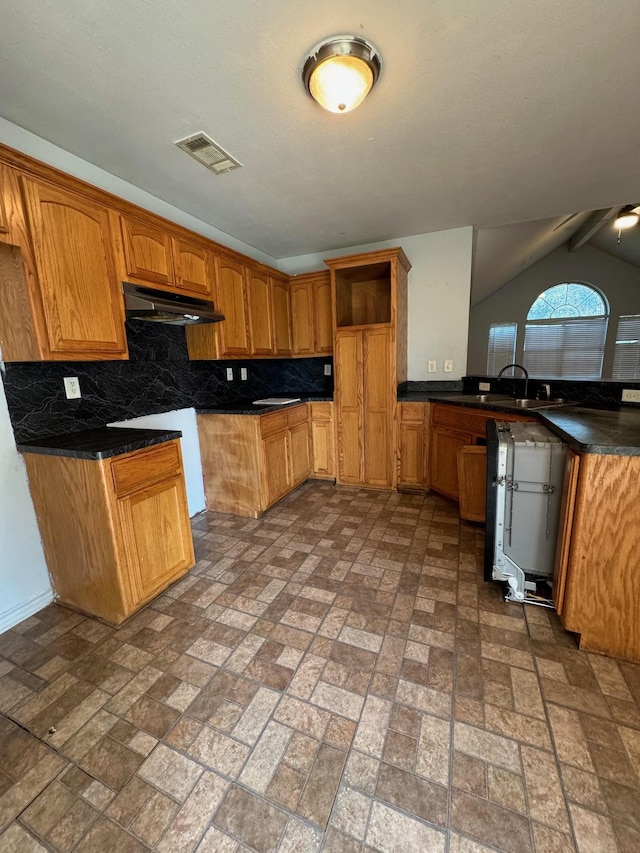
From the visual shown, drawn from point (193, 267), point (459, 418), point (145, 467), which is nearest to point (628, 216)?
point (459, 418)

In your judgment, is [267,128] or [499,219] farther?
[499,219]

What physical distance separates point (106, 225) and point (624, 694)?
3138 mm

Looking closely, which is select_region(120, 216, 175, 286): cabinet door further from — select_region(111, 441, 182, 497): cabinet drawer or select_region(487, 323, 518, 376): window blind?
select_region(487, 323, 518, 376): window blind

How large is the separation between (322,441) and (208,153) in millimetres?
2443

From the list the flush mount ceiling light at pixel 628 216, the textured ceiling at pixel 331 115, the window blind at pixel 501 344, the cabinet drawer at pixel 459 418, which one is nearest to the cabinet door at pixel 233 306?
the textured ceiling at pixel 331 115

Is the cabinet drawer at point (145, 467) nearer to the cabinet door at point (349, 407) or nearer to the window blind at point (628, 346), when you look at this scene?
the cabinet door at point (349, 407)

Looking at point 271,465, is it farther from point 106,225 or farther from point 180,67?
point 180,67

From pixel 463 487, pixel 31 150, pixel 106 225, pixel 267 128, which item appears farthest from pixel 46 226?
pixel 463 487

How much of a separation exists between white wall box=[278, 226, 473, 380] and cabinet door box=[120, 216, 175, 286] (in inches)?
82.3

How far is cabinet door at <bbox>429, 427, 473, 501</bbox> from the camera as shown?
2807 mm

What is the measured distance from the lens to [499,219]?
2.90 metres

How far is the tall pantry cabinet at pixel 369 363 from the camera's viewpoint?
3.03 m

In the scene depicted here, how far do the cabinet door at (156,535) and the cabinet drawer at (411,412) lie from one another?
6.74ft

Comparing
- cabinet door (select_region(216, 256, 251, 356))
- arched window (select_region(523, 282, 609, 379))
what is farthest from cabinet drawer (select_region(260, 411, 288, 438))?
arched window (select_region(523, 282, 609, 379))
